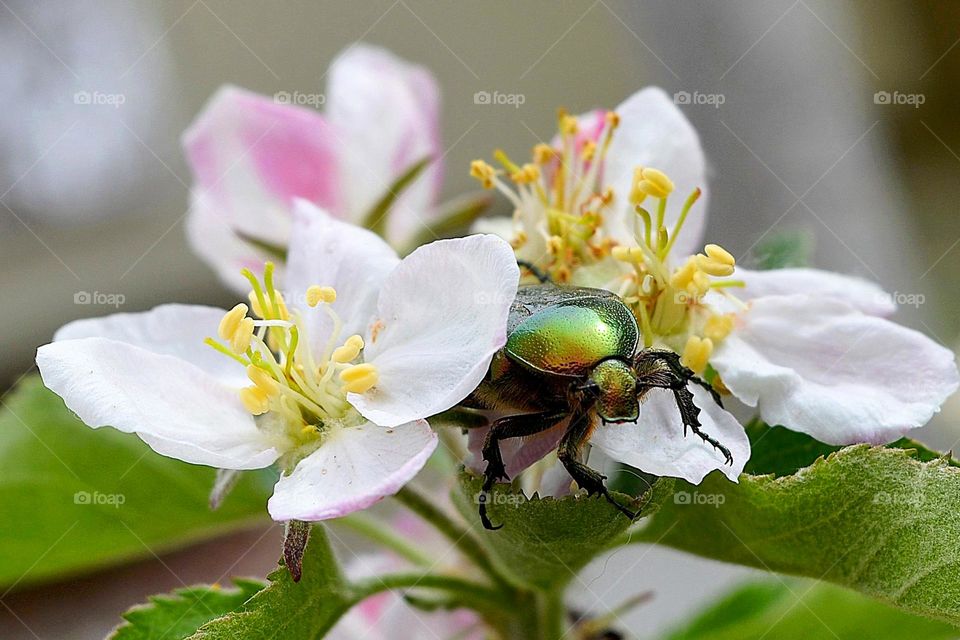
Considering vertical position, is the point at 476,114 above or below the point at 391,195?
below

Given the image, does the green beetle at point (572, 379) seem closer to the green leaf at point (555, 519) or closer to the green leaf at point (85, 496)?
the green leaf at point (555, 519)

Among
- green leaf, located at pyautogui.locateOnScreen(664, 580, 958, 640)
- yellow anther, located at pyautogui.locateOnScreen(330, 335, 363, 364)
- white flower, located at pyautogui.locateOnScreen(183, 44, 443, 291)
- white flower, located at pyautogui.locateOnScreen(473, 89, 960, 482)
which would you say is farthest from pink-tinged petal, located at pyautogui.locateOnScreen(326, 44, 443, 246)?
green leaf, located at pyautogui.locateOnScreen(664, 580, 958, 640)

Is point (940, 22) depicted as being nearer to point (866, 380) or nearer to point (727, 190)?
point (727, 190)

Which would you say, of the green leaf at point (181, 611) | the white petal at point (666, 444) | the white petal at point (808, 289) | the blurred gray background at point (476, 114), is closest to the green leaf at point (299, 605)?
the green leaf at point (181, 611)

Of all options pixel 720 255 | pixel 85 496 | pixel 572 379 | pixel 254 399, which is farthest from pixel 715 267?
pixel 85 496

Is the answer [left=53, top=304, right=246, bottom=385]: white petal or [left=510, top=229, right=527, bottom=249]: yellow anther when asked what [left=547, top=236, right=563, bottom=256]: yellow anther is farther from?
[left=53, top=304, right=246, bottom=385]: white petal

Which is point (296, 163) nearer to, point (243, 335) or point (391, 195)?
point (391, 195)

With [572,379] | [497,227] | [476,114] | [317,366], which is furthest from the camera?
[476,114]
